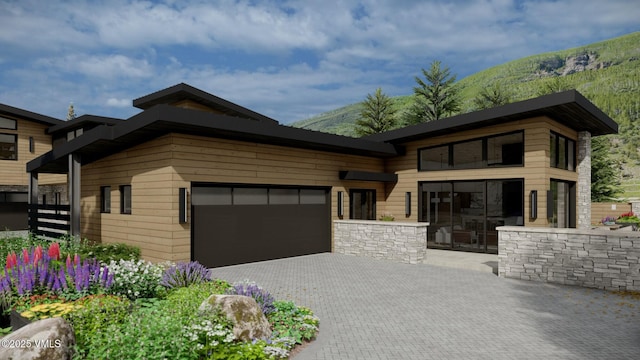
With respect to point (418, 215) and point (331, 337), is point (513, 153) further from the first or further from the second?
point (331, 337)

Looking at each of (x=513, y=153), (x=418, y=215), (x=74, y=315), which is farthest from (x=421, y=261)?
(x=74, y=315)

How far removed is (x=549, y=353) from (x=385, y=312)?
107 inches

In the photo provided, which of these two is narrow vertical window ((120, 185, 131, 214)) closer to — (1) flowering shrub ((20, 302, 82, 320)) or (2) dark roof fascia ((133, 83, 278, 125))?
(2) dark roof fascia ((133, 83, 278, 125))

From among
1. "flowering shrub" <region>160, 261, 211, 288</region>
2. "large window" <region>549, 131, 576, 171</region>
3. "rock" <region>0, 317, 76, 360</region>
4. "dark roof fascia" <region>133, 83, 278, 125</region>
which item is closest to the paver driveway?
"flowering shrub" <region>160, 261, 211, 288</region>

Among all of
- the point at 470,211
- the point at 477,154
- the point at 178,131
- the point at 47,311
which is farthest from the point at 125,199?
the point at 477,154

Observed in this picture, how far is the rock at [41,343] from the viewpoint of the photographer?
410 centimetres

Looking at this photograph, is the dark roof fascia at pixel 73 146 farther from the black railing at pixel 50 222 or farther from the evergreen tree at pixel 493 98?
the evergreen tree at pixel 493 98

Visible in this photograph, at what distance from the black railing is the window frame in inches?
59.6

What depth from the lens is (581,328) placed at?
21.2 ft

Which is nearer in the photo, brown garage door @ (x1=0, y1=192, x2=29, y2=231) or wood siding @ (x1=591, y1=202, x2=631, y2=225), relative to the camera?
brown garage door @ (x1=0, y1=192, x2=29, y2=231)

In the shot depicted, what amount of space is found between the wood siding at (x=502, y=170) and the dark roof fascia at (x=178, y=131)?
2.70 meters

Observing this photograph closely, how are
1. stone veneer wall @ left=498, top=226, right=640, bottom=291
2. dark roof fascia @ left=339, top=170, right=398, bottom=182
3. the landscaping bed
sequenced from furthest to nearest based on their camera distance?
dark roof fascia @ left=339, top=170, right=398, bottom=182 < stone veneer wall @ left=498, top=226, right=640, bottom=291 < the landscaping bed

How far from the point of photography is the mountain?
227 feet

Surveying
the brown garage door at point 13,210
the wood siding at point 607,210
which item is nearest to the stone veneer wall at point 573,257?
the wood siding at point 607,210
